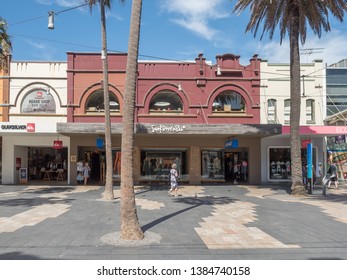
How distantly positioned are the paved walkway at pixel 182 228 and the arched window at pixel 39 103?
9.32 metres

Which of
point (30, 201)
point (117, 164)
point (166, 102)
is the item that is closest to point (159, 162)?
point (117, 164)

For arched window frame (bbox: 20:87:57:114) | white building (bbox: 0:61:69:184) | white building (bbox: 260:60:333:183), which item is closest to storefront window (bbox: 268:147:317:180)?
white building (bbox: 260:60:333:183)

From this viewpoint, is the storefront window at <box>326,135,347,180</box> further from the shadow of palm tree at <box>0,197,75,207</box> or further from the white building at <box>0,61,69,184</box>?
the shadow of palm tree at <box>0,197,75,207</box>

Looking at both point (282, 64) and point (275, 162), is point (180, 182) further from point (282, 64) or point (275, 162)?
point (282, 64)

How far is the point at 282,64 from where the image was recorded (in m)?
26.2

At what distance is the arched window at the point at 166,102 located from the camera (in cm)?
2539

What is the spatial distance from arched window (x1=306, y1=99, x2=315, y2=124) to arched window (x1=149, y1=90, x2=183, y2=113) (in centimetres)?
916

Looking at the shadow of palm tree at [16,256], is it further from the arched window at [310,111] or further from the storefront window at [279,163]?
the arched window at [310,111]

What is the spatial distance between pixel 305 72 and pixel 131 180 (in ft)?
69.8

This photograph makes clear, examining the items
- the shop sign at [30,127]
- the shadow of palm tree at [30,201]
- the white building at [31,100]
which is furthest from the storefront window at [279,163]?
the shop sign at [30,127]

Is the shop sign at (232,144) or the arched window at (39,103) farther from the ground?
the arched window at (39,103)

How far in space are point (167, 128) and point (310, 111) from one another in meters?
11.3

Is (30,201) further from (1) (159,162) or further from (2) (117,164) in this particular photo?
(1) (159,162)
